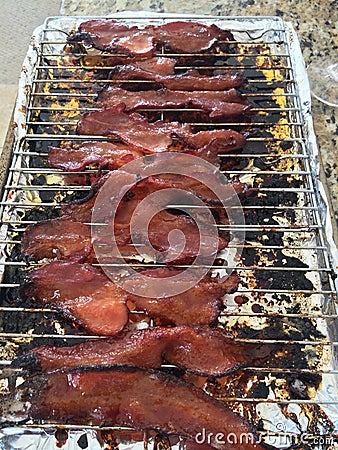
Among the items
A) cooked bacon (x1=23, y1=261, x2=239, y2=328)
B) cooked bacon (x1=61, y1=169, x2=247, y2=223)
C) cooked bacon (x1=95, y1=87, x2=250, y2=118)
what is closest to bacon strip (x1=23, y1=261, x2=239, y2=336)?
cooked bacon (x1=23, y1=261, x2=239, y2=328)

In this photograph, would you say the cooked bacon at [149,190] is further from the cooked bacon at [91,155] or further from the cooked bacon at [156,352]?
the cooked bacon at [156,352]

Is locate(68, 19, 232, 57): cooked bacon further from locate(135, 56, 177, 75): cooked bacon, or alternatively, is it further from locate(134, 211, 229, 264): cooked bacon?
locate(134, 211, 229, 264): cooked bacon

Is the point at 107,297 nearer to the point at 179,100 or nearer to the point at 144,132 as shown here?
the point at 144,132

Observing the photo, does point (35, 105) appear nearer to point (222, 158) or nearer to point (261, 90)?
point (222, 158)

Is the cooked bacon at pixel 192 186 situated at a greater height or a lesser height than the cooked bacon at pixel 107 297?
greater

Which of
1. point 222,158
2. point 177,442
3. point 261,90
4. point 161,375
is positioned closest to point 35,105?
point 222,158

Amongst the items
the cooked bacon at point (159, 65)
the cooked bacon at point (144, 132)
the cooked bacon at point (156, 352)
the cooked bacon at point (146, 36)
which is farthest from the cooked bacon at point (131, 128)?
the cooked bacon at point (156, 352)

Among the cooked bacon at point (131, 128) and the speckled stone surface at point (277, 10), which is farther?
the speckled stone surface at point (277, 10)
